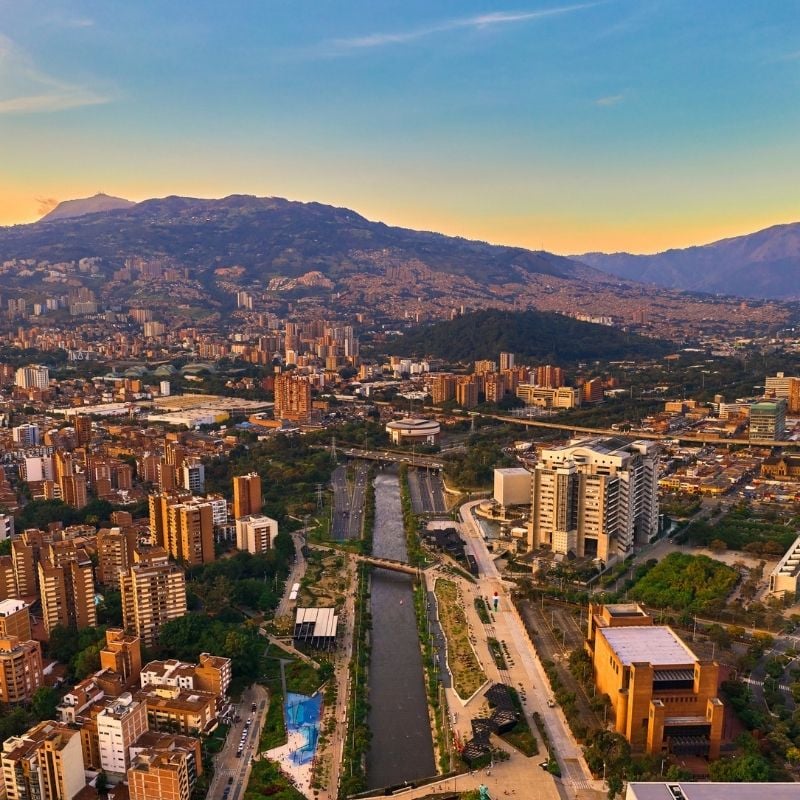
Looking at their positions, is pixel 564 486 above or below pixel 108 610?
above

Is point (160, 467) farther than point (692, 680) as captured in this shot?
Yes

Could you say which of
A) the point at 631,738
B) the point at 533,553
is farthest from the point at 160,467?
the point at 631,738

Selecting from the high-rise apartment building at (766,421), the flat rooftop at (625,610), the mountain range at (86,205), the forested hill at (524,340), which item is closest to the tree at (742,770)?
the flat rooftop at (625,610)

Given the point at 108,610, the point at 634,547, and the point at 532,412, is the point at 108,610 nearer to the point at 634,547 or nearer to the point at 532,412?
the point at 634,547

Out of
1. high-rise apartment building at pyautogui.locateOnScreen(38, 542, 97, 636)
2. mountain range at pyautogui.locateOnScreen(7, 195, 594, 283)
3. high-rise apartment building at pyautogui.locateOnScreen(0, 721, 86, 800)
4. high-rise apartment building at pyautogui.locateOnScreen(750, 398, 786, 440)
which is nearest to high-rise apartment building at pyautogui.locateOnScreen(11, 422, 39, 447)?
high-rise apartment building at pyautogui.locateOnScreen(38, 542, 97, 636)

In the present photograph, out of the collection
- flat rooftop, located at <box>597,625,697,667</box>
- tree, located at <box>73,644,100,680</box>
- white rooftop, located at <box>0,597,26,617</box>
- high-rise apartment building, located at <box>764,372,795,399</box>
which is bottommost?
tree, located at <box>73,644,100,680</box>

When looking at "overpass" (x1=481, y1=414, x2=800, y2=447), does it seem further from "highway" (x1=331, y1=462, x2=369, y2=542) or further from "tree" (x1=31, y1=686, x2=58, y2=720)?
"tree" (x1=31, y1=686, x2=58, y2=720)
